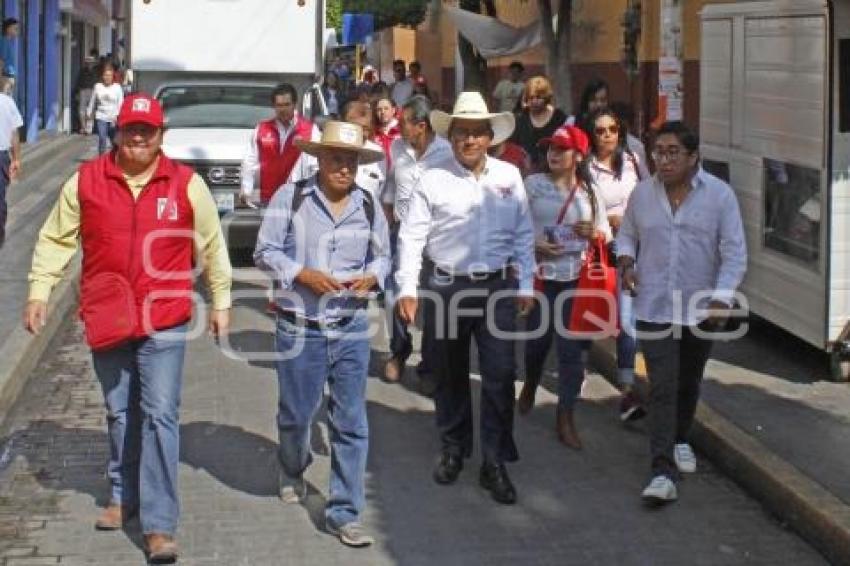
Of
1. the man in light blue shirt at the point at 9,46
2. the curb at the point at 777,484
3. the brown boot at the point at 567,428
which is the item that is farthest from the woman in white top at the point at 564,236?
the man in light blue shirt at the point at 9,46

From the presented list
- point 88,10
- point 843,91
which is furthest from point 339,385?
point 88,10

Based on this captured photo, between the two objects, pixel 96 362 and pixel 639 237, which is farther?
pixel 639 237

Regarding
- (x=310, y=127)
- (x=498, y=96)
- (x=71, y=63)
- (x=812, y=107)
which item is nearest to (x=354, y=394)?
(x=812, y=107)

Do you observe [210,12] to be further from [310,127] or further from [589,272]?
[589,272]

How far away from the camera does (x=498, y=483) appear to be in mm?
6727

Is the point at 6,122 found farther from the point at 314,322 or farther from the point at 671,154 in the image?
the point at 671,154

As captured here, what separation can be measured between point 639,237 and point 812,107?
2.18 metres

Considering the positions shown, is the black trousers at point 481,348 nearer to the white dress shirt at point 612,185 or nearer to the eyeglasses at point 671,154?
the eyeglasses at point 671,154

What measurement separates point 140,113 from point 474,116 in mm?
1670

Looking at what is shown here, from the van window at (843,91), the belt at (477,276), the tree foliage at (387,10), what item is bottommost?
the belt at (477,276)

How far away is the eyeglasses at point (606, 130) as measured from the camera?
316 inches

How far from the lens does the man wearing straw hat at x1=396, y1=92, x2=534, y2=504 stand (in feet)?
21.8

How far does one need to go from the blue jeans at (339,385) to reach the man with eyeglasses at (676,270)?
1441 millimetres

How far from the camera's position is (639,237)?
691cm
